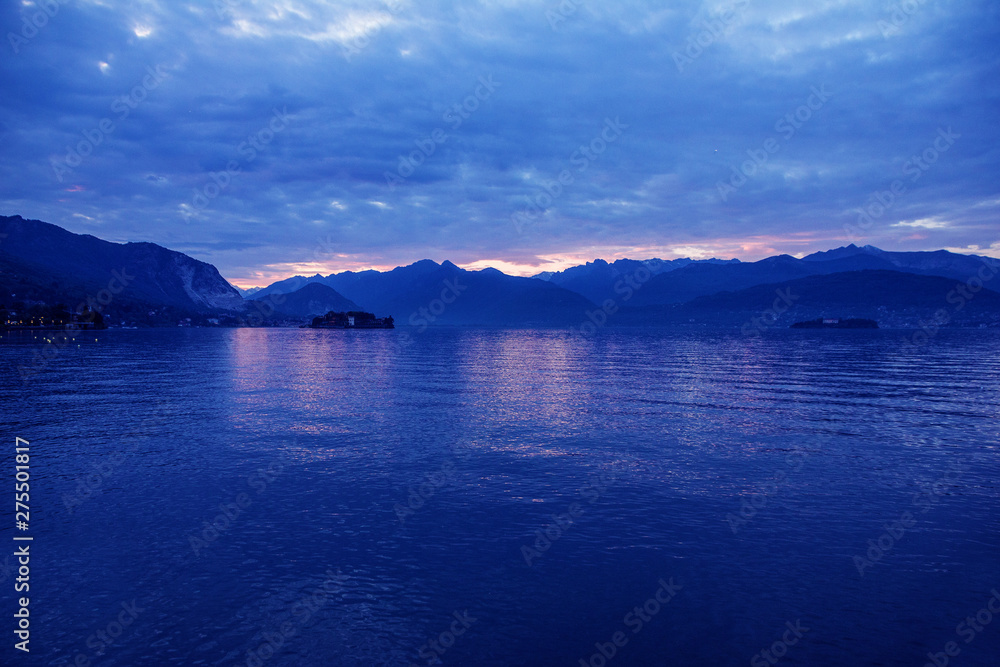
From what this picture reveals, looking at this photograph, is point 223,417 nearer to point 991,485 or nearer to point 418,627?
point 418,627

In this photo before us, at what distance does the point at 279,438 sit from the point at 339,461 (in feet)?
26.2

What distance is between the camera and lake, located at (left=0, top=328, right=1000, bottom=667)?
1356 cm

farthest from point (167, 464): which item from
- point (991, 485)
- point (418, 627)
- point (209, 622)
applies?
point (991, 485)

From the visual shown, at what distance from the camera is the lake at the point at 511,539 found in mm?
13562
